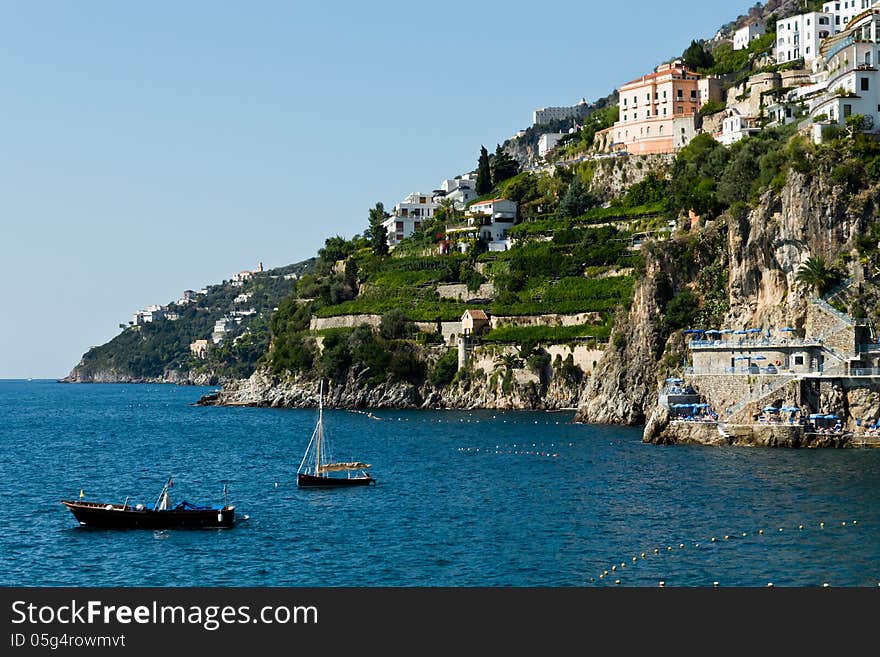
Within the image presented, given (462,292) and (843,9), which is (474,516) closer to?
(462,292)

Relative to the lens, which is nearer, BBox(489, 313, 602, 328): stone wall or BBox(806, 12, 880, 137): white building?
BBox(806, 12, 880, 137): white building

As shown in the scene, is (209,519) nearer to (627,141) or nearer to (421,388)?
(421,388)

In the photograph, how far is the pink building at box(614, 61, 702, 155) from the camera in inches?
4473

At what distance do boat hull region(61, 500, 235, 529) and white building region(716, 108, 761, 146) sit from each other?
65.8 meters

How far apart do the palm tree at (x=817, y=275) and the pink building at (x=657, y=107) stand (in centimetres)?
4776

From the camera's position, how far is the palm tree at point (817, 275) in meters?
66.1

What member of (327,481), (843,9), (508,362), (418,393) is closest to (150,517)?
(327,481)

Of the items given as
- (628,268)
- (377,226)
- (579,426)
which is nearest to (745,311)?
(579,426)

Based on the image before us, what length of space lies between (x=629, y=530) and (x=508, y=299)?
6805 centimetres

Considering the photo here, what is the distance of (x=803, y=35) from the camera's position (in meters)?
109

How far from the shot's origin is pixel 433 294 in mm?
118000

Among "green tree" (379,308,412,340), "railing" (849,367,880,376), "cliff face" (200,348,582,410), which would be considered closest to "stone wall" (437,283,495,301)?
"green tree" (379,308,412,340)

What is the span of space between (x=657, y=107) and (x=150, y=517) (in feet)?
270

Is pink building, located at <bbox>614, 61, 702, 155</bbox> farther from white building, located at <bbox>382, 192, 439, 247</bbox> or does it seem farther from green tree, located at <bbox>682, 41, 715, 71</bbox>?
white building, located at <bbox>382, 192, 439, 247</bbox>
